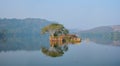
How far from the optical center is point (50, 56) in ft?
15.8

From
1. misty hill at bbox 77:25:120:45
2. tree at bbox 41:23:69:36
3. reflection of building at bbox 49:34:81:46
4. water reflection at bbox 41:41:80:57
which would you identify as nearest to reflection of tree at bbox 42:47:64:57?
water reflection at bbox 41:41:80:57

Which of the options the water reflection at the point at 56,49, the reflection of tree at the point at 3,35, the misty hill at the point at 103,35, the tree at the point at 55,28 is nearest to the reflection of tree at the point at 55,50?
the water reflection at the point at 56,49

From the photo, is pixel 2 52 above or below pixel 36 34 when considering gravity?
below

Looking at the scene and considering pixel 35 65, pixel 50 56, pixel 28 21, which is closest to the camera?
pixel 35 65

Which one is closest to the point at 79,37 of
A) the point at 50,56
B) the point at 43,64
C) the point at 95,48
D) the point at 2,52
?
the point at 95,48

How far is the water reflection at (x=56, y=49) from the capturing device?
16.2 ft

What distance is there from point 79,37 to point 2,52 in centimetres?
161

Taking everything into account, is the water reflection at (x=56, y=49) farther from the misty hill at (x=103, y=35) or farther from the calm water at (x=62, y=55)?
the misty hill at (x=103, y=35)

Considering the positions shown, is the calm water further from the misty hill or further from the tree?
the tree

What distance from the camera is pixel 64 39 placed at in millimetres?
5266

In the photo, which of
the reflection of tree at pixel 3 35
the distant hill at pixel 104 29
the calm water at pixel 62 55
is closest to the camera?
the calm water at pixel 62 55

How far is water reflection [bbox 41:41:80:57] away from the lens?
4.94 meters

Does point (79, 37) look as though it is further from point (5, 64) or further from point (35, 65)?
point (5, 64)

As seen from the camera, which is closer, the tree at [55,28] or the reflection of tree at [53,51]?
the reflection of tree at [53,51]
